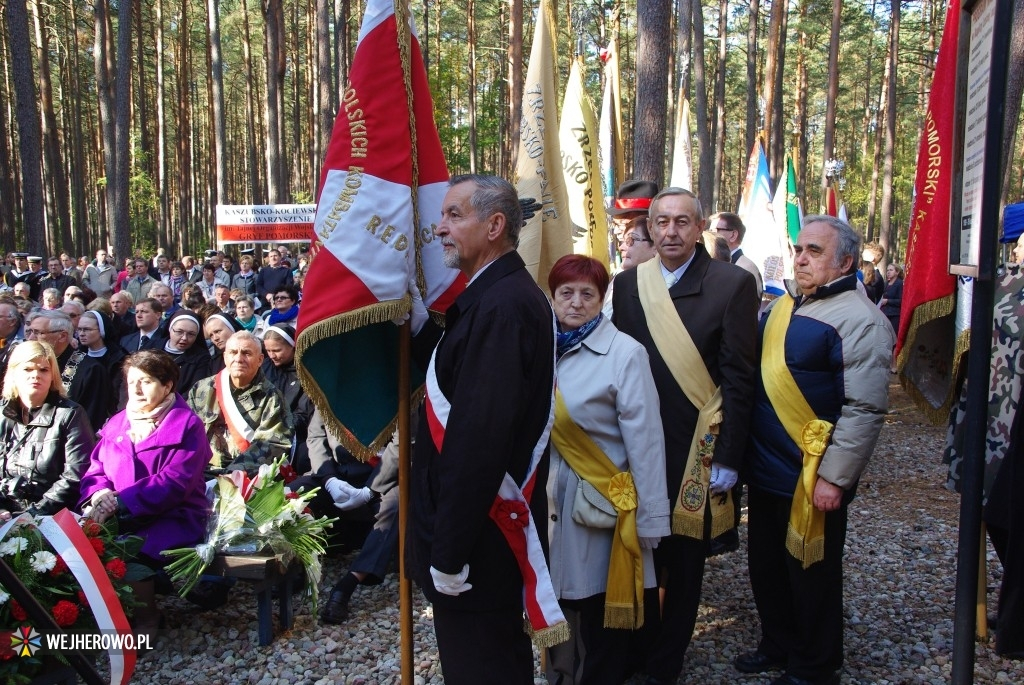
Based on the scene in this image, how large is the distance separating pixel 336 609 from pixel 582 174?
352cm

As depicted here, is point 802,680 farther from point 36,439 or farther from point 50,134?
point 50,134

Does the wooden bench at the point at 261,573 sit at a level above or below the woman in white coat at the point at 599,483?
below

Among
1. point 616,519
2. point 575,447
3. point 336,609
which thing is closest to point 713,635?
point 616,519

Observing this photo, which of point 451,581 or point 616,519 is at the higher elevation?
point 451,581

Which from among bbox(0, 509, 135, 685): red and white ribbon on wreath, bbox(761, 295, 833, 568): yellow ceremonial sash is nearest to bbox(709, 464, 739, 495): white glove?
bbox(761, 295, 833, 568): yellow ceremonial sash

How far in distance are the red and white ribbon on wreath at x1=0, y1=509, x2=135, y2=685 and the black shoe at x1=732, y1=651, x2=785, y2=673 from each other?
2787mm

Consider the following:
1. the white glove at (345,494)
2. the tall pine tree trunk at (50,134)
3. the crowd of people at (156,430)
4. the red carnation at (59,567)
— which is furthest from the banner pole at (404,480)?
the tall pine tree trunk at (50,134)

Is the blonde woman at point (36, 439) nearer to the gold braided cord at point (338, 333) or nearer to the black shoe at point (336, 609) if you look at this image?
the black shoe at point (336, 609)

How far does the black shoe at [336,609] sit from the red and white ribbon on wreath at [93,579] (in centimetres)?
138

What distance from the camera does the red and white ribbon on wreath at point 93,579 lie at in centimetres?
367

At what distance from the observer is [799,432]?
374 cm

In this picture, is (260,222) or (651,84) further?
(260,222)

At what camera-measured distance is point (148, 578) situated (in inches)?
183

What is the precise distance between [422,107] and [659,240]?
1.26m
